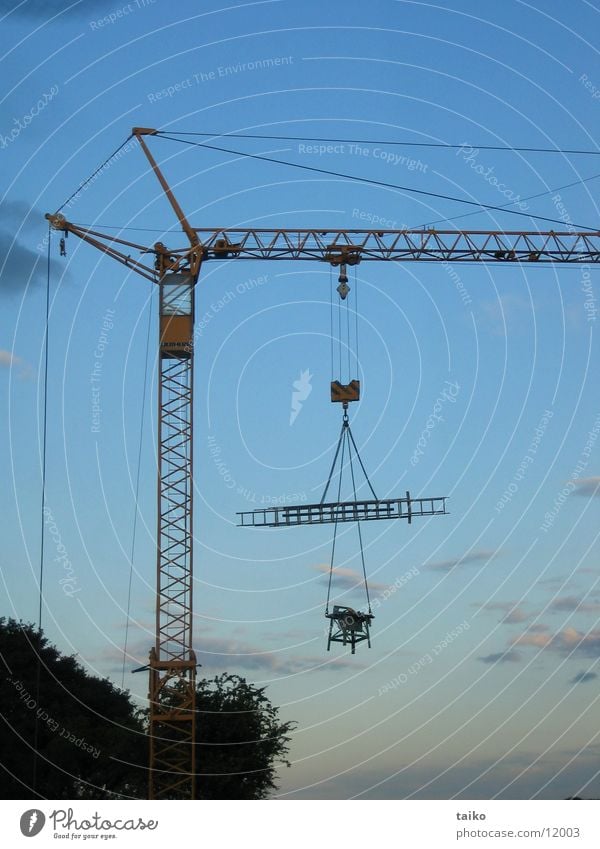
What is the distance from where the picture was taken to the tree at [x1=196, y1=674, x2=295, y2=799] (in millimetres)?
71688

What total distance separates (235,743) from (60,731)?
15442mm

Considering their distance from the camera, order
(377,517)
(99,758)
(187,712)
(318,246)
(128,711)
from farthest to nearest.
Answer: (128,711) < (99,758) < (318,246) < (187,712) < (377,517)

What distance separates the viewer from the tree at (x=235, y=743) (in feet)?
235

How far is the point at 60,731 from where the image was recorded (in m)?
83.4

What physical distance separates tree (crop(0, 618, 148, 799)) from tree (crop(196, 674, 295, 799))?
11.3 feet

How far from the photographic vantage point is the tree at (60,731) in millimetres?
77750

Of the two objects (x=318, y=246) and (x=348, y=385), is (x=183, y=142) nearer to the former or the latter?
(x=318, y=246)

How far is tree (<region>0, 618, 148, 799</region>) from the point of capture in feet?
255

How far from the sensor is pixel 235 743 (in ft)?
238

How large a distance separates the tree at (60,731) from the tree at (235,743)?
11.3 ft
